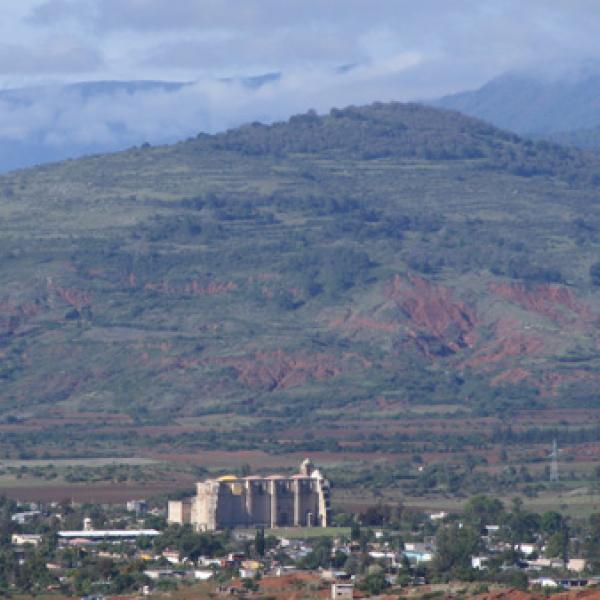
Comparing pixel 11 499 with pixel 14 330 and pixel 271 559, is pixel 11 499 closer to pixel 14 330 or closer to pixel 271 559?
pixel 271 559

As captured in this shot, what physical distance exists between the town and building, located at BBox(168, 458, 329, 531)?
2.9 inches

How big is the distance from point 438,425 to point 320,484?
5332cm

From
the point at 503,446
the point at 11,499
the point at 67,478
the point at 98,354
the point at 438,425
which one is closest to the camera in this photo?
the point at 11,499

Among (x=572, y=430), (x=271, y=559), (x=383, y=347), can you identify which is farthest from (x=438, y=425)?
(x=271, y=559)

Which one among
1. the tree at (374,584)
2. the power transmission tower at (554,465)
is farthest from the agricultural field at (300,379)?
the tree at (374,584)

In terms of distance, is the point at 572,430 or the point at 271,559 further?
the point at 572,430

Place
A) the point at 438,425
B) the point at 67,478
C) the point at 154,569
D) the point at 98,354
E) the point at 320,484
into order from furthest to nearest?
the point at 98,354
the point at 438,425
the point at 67,478
the point at 320,484
the point at 154,569

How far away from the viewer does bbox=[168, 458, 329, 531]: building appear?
106238 mm

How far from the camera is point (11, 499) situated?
11712cm

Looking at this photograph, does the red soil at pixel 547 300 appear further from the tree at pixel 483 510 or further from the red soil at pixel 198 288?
the tree at pixel 483 510

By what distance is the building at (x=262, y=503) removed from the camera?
106238 mm

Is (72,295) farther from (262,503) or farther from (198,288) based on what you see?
(262,503)

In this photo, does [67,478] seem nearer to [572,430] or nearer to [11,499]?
[11,499]

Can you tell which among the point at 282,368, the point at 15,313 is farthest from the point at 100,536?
the point at 15,313
